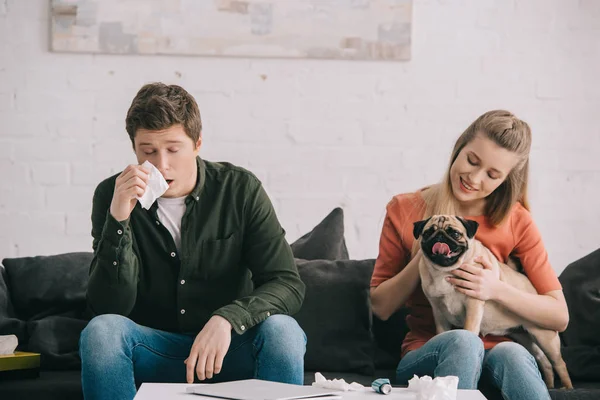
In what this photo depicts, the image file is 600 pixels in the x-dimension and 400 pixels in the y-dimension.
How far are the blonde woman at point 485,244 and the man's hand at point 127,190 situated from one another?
0.74 m

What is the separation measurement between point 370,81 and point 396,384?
136 centimetres

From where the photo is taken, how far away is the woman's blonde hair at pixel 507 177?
2.15m

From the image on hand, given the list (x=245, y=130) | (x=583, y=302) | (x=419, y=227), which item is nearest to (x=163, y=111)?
(x=419, y=227)

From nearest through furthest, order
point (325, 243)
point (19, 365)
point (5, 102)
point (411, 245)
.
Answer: point (19, 365), point (411, 245), point (325, 243), point (5, 102)

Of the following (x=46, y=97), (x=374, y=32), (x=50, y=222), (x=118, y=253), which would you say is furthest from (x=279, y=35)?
(x=118, y=253)

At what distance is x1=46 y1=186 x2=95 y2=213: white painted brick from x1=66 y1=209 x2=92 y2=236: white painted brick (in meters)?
0.02

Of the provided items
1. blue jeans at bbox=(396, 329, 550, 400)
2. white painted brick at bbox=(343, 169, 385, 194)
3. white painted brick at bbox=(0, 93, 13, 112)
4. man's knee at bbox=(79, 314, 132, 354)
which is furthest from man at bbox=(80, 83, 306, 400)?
white painted brick at bbox=(0, 93, 13, 112)

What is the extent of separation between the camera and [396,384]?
219cm

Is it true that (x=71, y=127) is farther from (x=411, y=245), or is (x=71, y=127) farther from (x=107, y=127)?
(x=411, y=245)

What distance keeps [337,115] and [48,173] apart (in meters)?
1.15

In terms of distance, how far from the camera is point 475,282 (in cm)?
207

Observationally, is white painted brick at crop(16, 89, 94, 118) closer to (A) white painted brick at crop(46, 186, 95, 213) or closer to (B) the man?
(A) white painted brick at crop(46, 186, 95, 213)

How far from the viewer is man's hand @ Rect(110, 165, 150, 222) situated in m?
1.88

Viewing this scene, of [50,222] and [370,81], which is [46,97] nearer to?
[50,222]
